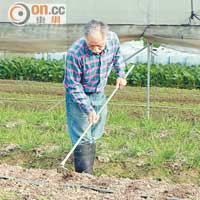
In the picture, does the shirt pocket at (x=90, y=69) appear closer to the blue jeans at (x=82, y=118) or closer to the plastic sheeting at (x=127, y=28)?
the blue jeans at (x=82, y=118)

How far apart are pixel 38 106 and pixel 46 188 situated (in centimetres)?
787

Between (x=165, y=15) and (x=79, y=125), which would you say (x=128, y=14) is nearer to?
(x=165, y=15)

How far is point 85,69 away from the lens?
5.22m

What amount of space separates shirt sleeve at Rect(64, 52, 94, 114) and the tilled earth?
67cm

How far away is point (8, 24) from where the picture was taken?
9297 mm

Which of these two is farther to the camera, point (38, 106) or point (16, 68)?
point (16, 68)

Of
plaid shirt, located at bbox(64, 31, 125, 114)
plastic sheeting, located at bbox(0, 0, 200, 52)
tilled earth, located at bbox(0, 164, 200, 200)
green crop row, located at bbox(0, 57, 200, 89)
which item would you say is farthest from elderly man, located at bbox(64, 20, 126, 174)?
green crop row, located at bbox(0, 57, 200, 89)

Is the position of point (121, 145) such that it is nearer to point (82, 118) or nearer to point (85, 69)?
point (82, 118)

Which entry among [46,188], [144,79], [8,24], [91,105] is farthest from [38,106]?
[46,188]

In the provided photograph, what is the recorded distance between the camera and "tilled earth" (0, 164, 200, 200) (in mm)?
4176

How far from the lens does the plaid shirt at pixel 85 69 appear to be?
5145mm

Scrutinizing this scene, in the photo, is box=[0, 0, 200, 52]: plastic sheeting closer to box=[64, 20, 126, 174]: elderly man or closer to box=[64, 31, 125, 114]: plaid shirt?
box=[64, 20, 126, 174]: elderly man

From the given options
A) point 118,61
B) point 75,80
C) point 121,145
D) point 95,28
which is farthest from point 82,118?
point 121,145

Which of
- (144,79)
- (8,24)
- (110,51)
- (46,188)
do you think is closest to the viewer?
(46,188)
